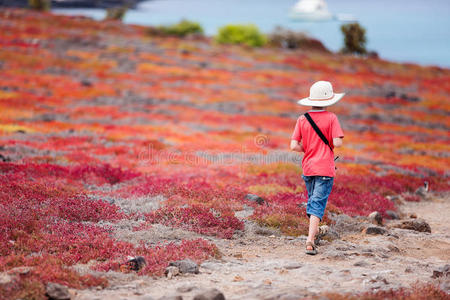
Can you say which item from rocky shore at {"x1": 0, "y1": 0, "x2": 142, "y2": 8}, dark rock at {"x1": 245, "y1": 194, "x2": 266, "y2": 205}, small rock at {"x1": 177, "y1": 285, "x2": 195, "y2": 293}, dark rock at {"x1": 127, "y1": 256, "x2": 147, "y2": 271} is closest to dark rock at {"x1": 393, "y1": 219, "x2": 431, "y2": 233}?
dark rock at {"x1": 245, "y1": 194, "x2": 266, "y2": 205}

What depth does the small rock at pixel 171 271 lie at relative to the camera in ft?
24.8

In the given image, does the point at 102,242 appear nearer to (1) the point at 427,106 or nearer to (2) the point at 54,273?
(2) the point at 54,273

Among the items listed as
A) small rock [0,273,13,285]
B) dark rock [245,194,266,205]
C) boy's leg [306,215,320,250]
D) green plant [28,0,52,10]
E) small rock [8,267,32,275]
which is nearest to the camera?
small rock [0,273,13,285]

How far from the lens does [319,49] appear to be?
102625mm

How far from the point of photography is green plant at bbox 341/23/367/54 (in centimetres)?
8950

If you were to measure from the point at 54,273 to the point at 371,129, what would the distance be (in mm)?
33488

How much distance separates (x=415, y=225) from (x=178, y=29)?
89897 millimetres

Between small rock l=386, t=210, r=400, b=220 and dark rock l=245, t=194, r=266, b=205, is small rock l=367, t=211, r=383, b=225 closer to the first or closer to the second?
small rock l=386, t=210, r=400, b=220

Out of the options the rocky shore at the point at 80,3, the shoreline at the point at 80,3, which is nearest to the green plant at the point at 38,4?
the shoreline at the point at 80,3

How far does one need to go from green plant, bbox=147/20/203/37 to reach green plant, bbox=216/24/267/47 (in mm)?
7481

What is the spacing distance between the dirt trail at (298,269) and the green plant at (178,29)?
289 ft

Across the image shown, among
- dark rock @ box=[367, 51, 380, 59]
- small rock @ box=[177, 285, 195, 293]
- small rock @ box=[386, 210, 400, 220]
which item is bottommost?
small rock @ box=[386, 210, 400, 220]

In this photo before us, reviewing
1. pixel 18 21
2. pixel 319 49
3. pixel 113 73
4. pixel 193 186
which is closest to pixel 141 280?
pixel 193 186

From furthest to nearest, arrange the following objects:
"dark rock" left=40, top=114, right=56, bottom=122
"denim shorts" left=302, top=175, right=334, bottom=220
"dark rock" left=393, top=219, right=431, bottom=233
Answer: "dark rock" left=40, top=114, right=56, bottom=122, "dark rock" left=393, top=219, right=431, bottom=233, "denim shorts" left=302, top=175, right=334, bottom=220
